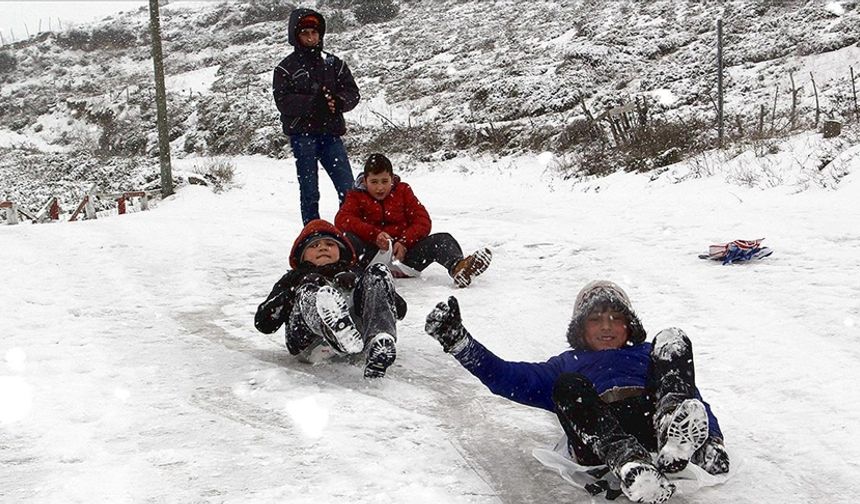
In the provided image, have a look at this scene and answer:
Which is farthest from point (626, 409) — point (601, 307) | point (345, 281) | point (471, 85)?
point (471, 85)

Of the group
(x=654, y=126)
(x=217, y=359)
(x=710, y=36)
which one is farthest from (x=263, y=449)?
(x=710, y=36)

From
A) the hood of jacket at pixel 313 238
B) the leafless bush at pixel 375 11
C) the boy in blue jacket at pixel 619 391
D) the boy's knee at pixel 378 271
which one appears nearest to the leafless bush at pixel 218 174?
the hood of jacket at pixel 313 238

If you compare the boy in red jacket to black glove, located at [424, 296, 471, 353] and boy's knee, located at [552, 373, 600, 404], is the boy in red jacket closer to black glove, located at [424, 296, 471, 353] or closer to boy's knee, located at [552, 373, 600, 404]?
black glove, located at [424, 296, 471, 353]

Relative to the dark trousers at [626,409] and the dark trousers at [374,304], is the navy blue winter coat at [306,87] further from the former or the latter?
the dark trousers at [626,409]

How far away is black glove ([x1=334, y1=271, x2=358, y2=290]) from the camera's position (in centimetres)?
372

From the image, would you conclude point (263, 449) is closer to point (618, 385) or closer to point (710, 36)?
point (618, 385)

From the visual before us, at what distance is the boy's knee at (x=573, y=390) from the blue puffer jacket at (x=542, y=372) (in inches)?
13.5

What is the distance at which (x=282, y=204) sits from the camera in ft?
37.8

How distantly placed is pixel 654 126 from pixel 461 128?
5.99 metres

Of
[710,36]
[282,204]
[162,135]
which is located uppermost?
[710,36]

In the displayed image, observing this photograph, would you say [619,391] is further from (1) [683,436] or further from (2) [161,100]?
(2) [161,100]

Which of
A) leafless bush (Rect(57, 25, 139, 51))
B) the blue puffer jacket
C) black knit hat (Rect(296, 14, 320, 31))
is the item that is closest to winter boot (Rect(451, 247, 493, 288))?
the blue puffer jacket

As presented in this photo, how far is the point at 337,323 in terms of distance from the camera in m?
3.27

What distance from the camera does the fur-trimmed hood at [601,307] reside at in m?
3.12
